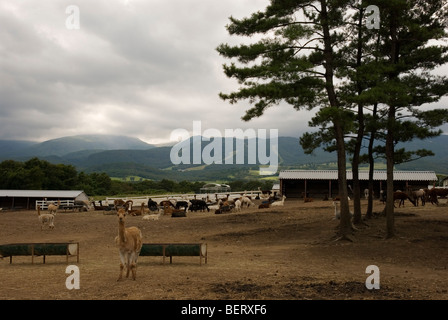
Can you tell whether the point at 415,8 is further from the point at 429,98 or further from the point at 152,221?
the point at 152,221

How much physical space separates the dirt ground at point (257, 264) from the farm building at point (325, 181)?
22960 millimetres

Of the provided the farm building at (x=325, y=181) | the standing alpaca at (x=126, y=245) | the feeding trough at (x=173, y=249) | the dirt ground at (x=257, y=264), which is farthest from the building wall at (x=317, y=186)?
the standing alpaca at (x=126, y=245)

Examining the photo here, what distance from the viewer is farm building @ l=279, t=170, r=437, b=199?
Result: 5066cm

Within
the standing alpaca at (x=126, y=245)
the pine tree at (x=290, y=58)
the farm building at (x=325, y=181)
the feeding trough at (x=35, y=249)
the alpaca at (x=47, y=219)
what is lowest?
the alpaca at (x=47, y=219)

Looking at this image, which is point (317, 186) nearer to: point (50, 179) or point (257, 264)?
point (257, 264)

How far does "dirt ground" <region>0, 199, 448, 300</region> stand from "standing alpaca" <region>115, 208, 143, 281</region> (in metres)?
0.42

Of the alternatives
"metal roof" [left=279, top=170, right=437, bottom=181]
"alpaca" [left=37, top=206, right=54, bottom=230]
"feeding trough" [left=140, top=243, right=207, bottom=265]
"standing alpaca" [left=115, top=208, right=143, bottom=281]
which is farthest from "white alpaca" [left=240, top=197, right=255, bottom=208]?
"standing alpaca" [left=115, top=208, right=143, bottom=281]

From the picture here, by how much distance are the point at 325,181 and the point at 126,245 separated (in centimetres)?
4366

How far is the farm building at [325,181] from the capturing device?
50.7 metres

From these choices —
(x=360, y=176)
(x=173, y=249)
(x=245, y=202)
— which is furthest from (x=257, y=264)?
(x=360, y=176)

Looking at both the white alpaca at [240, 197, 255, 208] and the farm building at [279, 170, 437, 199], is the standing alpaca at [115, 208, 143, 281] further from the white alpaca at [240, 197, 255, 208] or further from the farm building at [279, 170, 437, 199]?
the farm building at [279, 170, 437, 199]

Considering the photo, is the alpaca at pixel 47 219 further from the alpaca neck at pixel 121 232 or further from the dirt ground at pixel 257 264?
the alpaca neck at pixel 121 232

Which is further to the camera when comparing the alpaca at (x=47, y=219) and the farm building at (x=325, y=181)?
the farm building at (x=325, y=181)
